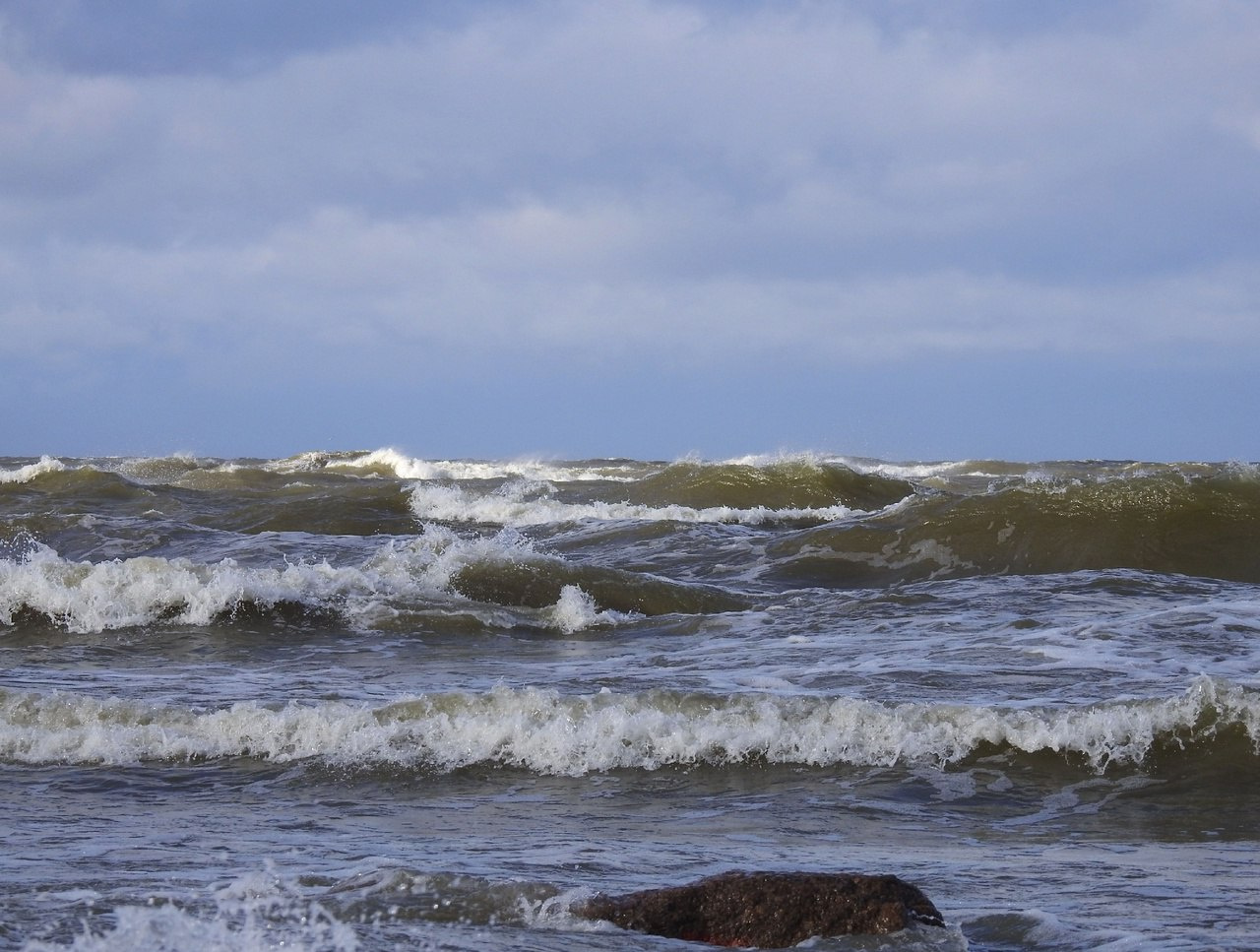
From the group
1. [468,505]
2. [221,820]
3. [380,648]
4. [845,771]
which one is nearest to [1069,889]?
[845,771]

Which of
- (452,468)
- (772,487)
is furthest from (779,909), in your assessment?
(452,468)

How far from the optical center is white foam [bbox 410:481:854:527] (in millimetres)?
18047

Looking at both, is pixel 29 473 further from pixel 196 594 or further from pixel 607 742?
pixel 607 742

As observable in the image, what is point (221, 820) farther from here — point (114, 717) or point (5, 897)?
point (114, 717)

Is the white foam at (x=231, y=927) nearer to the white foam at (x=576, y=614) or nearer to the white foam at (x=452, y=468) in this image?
the white foam at (x=576, y=614)

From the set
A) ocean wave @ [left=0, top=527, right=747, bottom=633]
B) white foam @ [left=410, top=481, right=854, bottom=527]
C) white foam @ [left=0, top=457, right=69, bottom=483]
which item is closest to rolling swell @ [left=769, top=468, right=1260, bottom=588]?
ocean wave @ [left=0, top=527, right=747, bottom=633]

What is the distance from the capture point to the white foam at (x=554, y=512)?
1805 centimetres

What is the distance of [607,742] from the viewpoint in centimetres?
579

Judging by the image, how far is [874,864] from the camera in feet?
13.3

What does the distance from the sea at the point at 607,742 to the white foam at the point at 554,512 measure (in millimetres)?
4594

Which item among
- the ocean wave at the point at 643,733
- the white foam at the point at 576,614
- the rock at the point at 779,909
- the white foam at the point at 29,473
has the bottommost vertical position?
the ocean wave at the point at 643,733

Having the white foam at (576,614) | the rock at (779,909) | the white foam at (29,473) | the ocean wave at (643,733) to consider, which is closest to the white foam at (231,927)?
the rock at (779,909)

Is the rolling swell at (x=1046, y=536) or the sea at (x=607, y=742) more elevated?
the rolling swell at (x=1046, y=536)

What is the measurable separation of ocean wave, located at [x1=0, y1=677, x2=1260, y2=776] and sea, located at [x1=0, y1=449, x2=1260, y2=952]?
0.06ft
